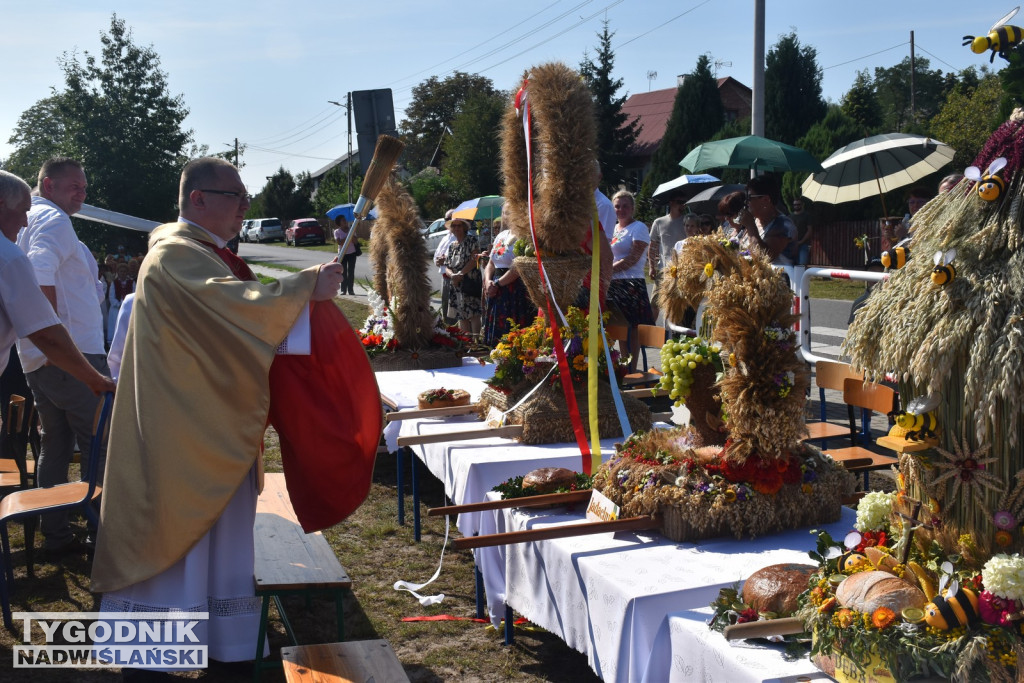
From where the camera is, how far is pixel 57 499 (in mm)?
4504

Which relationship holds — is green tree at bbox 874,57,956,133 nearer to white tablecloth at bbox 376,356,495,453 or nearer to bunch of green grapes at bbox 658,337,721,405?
white tablecloth at bbox 376,356,495,453

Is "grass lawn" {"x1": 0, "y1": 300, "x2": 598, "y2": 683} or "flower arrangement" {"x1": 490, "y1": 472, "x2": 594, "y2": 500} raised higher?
"flower arrangement" {"x1": 490, "y1": 472, "x2": 594, "y2": 500}

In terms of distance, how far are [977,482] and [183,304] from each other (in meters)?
2.71

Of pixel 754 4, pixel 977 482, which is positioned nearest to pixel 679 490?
pixel 977 482

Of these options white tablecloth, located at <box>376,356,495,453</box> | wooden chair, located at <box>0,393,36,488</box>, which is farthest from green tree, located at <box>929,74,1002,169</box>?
wooden chair, located at <box>0,393,36,488</box>

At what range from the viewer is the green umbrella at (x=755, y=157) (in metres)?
11.0

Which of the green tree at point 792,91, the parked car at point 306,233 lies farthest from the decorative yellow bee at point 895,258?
the parked car at point 306,233

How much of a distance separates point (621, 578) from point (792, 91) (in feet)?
107

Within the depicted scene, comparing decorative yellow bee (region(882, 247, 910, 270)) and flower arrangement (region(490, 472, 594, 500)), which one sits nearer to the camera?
decorative yellow bee (region(882, 247, 910, 270))

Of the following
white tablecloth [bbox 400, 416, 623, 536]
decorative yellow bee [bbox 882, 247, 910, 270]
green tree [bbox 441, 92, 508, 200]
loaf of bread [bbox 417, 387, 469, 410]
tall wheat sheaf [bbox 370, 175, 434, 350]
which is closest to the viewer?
decorative yellow bee [bbox 882, 247, 910, 270]

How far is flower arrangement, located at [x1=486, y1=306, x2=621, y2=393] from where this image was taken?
5078 millimetres

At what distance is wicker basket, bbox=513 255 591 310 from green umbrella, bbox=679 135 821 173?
652cm

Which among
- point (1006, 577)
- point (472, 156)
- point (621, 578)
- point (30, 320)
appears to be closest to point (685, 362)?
point (621, 578)

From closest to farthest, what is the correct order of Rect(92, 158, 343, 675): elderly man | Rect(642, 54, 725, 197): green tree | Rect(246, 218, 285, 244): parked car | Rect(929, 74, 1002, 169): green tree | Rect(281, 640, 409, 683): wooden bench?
Rect(281, 640, 409, 683): wooden bench, Rect(92, 158, 343, 675): elderly man, Rect(929, 74, 1002, 169): green tree, Rect(642, 54, 725, 197): green tree, Rect(246, 218, 285, 244): parked car
